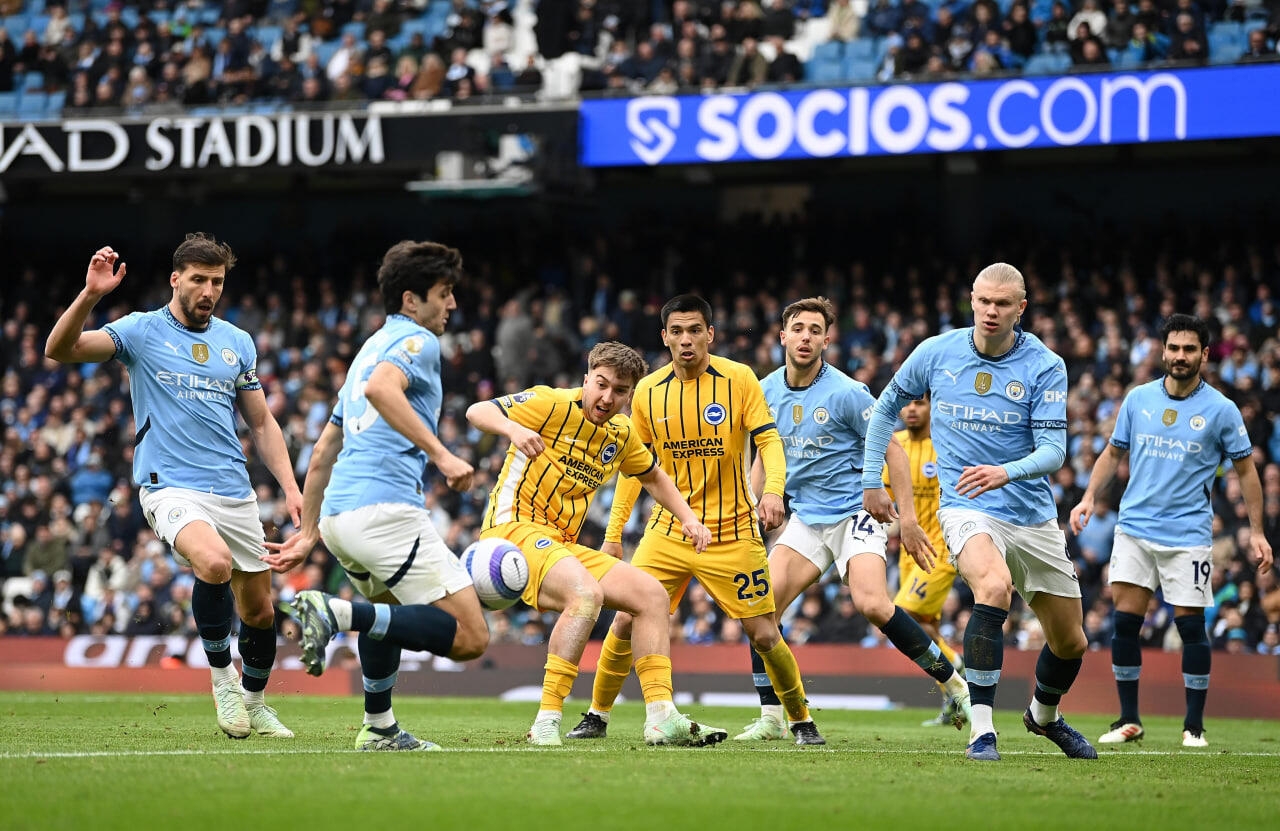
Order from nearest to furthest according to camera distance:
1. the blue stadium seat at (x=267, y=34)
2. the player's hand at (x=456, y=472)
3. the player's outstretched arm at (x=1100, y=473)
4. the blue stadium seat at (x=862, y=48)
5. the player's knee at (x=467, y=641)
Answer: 1. the player's hand at (x=456, y=472)
2. the player's knee at (x=467, y=641)
3. the player's outstretched arm at (x=1100, y=473)
4. the blue stadium seat at (x=862, y=48)
5. the blue stadium seat at (x=267, y=34)

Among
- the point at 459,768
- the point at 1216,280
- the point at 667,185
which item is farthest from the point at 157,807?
the point at 667,185

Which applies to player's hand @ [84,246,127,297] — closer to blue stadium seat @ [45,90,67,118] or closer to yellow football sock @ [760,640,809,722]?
yellow football sock @ [760,640,809,722]

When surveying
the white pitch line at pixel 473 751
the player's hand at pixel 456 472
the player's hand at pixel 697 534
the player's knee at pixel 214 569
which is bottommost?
the white pitch line at pixel 473 751

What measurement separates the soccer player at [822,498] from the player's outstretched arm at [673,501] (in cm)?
151

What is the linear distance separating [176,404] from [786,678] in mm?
3825

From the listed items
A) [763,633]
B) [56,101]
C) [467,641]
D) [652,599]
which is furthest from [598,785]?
[56,101]

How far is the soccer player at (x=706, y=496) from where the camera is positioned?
9.55 meters

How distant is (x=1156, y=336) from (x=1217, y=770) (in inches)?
473

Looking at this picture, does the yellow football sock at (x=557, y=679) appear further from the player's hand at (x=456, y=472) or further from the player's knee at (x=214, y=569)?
the player's hand at (x=456, y=472)

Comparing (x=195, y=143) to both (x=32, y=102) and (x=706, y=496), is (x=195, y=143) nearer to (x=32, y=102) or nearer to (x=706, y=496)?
(x=32, y=102)

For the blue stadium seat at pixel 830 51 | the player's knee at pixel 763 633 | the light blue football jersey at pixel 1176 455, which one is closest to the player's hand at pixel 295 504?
the player's knee at pixel 763 633

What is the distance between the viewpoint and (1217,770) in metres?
8.44

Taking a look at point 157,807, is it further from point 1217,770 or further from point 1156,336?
point 1156,336

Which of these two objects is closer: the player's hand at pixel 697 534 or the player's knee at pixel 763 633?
the player's hand at pixel 697 534
